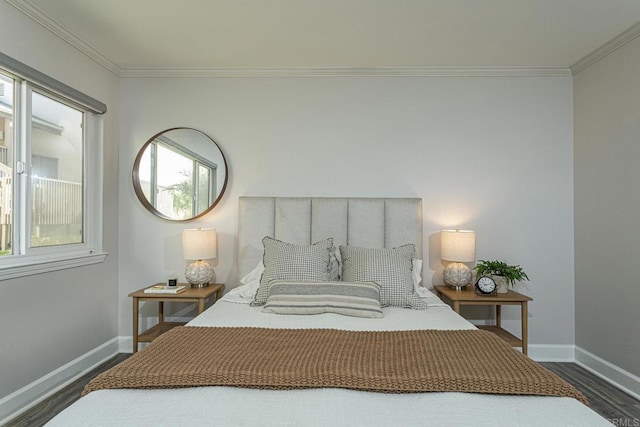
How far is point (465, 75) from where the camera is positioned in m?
3.39

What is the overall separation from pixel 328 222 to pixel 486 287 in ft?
4.33

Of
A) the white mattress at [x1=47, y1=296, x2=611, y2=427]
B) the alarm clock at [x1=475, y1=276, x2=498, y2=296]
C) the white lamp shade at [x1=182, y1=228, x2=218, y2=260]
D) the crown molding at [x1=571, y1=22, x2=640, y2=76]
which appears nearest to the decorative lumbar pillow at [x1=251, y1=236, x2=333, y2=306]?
the white lamp shade at [x1=182, y1=228, x2=218, y2=260]

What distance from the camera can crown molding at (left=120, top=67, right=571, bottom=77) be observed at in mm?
3363

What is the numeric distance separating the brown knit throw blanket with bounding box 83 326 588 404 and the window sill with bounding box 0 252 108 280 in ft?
3.94

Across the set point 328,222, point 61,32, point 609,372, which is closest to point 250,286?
point 328,222

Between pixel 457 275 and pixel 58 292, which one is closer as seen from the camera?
pixel 58 292

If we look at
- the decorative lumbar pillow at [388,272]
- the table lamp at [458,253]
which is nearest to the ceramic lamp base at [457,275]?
the table lamp at [458,253]

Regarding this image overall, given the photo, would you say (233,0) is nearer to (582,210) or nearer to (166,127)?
(166,127)

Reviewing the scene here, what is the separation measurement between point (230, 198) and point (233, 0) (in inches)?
63.0

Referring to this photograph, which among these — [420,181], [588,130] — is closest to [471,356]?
[420,181]

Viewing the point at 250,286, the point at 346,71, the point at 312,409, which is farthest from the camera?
the point at 346,71

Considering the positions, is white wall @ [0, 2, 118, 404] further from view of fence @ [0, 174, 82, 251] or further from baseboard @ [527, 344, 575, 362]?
baseboard @ [527, 344, 575, 362]

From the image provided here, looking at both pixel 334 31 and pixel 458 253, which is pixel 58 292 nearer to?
pixel 334 31

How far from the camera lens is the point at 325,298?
93.3 inches
